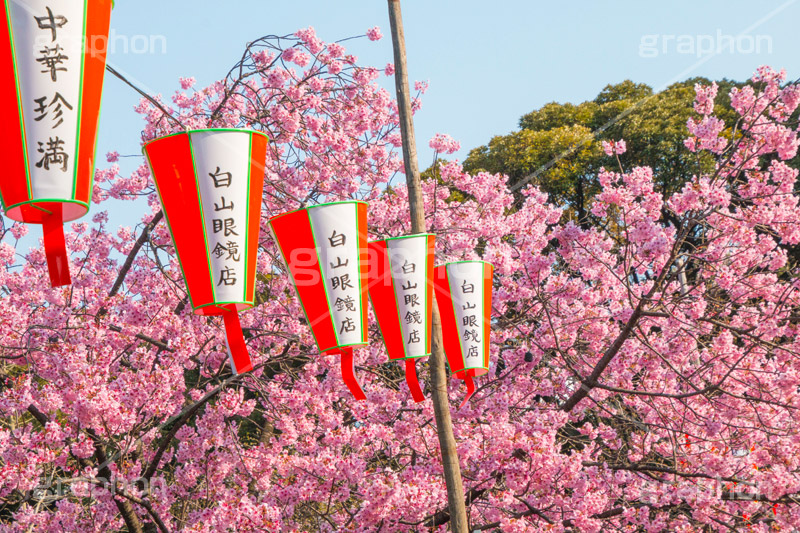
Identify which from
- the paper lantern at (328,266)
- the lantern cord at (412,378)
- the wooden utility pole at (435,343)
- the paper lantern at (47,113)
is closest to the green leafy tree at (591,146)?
the wooden utility pole at (435,343)

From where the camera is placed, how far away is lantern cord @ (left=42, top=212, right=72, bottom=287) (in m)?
3.34

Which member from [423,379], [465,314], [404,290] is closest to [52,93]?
[404,290]

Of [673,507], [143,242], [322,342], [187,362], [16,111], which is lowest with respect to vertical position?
[673,507]

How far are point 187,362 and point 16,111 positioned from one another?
5214 mm

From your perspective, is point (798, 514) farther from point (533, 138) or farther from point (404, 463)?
point (533, 138)

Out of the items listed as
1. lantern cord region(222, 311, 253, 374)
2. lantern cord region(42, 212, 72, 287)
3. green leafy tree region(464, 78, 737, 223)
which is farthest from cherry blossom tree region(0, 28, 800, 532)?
green leafy tree region(464, 78, 737, 223)

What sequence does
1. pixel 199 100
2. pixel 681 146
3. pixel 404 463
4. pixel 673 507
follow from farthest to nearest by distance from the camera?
pixel 681 146
pixel 199 100
pixel 404 463
pixel 673 507

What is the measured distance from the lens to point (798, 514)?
672 centimetres

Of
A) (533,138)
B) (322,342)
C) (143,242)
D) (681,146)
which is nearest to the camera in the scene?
(322,342)

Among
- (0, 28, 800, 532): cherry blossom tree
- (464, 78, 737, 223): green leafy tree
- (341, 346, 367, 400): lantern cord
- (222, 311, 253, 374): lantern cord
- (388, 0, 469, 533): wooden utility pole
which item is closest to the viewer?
(222, 311, 253, 374): lantern cord

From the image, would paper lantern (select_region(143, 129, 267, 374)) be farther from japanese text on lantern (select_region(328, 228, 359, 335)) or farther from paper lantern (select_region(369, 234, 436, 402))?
paper lantern (select_region(369, 234, 436, 402))

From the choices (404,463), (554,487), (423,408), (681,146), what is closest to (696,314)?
(554,487)

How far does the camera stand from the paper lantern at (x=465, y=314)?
5793mm

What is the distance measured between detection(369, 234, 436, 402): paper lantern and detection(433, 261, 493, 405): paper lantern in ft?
1.55
